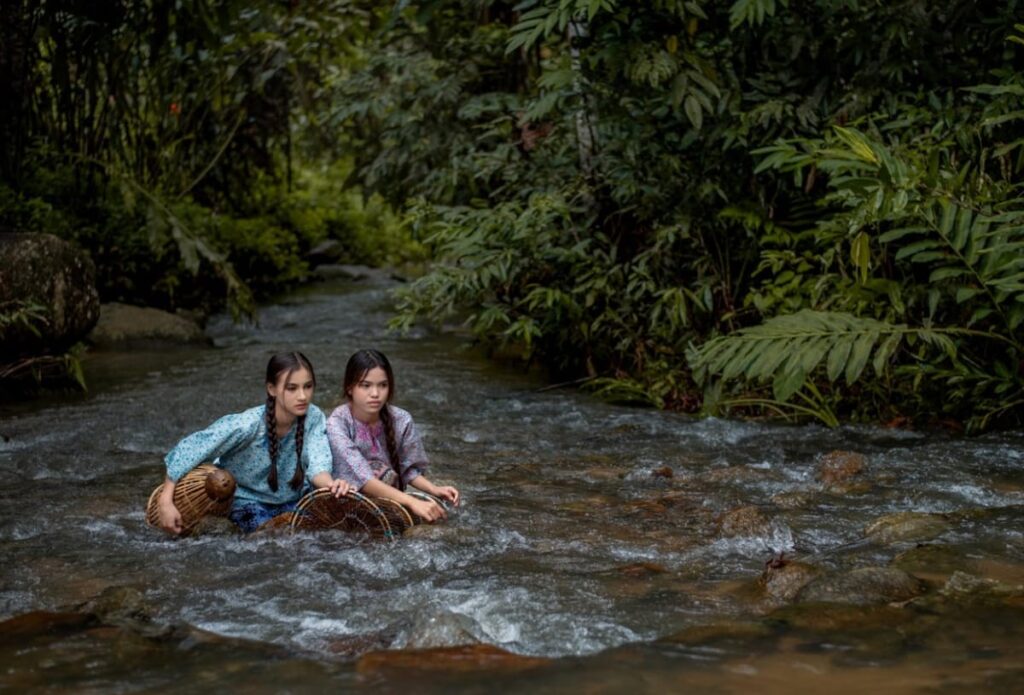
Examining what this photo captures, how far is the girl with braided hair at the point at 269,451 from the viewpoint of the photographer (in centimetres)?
461

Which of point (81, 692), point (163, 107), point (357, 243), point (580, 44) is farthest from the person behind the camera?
point (357, 243)

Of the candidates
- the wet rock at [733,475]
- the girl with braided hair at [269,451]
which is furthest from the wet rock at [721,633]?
the wet rock at [733,475]

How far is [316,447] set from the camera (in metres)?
4.76

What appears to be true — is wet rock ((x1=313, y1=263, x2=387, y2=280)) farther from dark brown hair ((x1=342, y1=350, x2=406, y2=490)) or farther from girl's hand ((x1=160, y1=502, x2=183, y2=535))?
girl's hand ((x1=160, y1=502, x2=183, y2=535))

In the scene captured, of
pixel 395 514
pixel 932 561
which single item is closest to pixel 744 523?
pixel 932 561

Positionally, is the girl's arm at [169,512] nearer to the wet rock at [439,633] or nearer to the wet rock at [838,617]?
the wet rock at [439,633]

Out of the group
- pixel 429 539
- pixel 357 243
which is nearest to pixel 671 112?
pixel 429 539

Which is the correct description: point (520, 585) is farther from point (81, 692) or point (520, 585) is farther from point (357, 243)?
point (357, 243)

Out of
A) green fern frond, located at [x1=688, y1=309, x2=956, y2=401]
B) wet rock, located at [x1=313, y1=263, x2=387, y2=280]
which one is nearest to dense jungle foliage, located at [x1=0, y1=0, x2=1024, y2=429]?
green fern frond, located at [x1=688, y1=309, x2=956, y2=401]

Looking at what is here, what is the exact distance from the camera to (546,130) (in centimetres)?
887

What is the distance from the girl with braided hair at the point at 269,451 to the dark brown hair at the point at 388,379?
16 cm

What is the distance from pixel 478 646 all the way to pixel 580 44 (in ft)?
16.0

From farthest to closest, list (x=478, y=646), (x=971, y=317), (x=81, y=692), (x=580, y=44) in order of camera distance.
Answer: (x=580, y=44) < (x=971, y=317) < (x=478, y=646) < (x=81, y=692)

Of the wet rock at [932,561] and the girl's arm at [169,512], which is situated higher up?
the girl's arm at [169,512]
